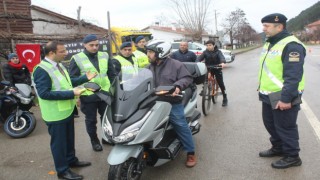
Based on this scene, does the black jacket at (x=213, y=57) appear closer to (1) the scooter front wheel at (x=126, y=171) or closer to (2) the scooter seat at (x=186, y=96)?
(2) the scooter seat at (x=186, y=96)

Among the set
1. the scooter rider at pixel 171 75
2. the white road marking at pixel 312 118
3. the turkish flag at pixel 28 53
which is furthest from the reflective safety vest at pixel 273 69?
the turkish flag at pixel 28 53

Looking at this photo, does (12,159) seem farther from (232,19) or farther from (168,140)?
(232,19)

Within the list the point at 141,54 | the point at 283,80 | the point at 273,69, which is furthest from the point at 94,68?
the point at 283,80

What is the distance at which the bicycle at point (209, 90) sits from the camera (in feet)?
22.5

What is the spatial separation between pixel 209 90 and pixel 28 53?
5005mm

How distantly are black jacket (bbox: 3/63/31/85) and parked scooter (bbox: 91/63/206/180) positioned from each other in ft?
15.9

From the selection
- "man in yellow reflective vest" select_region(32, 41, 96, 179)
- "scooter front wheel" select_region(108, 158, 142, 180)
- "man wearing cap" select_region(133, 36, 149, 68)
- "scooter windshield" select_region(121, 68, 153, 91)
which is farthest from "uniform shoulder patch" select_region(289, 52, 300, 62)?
"man wearing cap" select_region(133, 36, 149, 68)

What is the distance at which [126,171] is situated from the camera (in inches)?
135

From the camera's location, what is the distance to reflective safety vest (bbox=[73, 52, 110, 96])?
4.72 meters

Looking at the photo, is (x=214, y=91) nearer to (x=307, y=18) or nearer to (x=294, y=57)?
(x=294, y=57)

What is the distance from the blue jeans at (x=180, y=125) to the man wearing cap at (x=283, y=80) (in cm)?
110

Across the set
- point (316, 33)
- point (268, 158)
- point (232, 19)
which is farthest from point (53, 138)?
point (316, 33)

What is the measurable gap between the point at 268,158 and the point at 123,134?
7.39 ft

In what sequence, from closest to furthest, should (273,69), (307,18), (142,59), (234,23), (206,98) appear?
(273,69)
(142,59)
(206,98)
(234,23)
(307,18)
